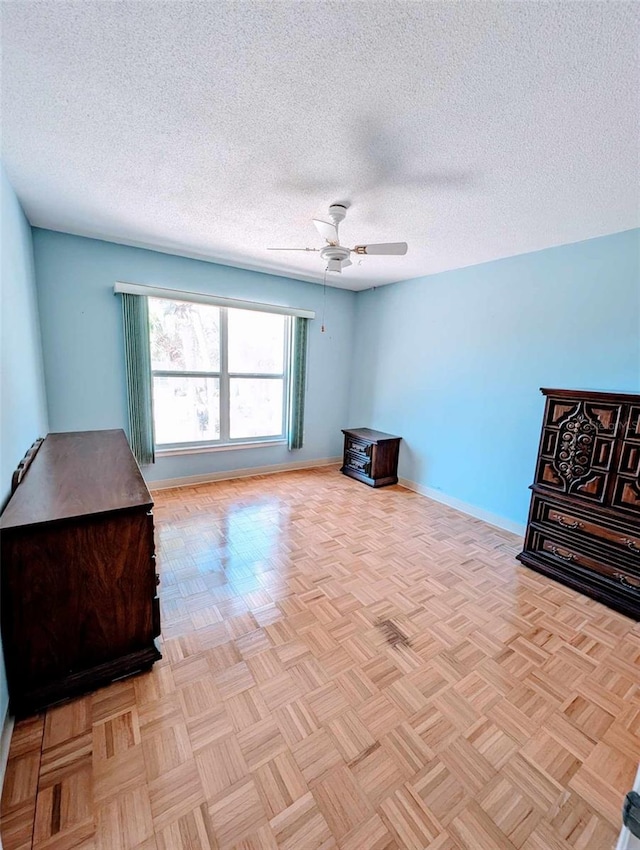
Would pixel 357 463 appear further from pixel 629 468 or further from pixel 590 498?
pixel 629 468

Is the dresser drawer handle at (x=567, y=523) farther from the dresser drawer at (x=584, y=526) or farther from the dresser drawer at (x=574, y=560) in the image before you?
the dresser drawer at (x=574, y=560)

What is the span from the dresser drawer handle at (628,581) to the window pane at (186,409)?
12.3 ft

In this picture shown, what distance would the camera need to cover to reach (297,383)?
4453mm

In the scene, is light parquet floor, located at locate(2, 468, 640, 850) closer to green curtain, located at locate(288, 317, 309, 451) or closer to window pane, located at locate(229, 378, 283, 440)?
window pane, located at locate(229, 378, 283, 440)

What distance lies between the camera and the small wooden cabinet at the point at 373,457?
13.6ft

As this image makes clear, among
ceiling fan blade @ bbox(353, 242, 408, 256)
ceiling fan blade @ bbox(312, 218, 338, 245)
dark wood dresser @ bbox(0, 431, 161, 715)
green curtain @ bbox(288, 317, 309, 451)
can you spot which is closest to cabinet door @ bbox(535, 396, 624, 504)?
ceiling fan blade @ bbox(353, 242, 408, 256)

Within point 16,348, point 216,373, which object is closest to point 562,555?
point 216,373

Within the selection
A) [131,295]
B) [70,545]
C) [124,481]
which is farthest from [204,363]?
[70,545]

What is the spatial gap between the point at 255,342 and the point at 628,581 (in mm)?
3931

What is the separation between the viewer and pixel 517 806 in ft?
3.76

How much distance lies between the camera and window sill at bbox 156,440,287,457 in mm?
3759

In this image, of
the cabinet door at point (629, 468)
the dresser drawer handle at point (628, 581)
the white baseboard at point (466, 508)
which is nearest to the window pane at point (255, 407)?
the white baseboard at point (466, 508)

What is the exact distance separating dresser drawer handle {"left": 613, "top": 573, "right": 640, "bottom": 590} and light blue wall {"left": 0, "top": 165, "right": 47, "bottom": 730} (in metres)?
3.17

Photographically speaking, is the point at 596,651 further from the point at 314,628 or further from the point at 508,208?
the point at 508,208
